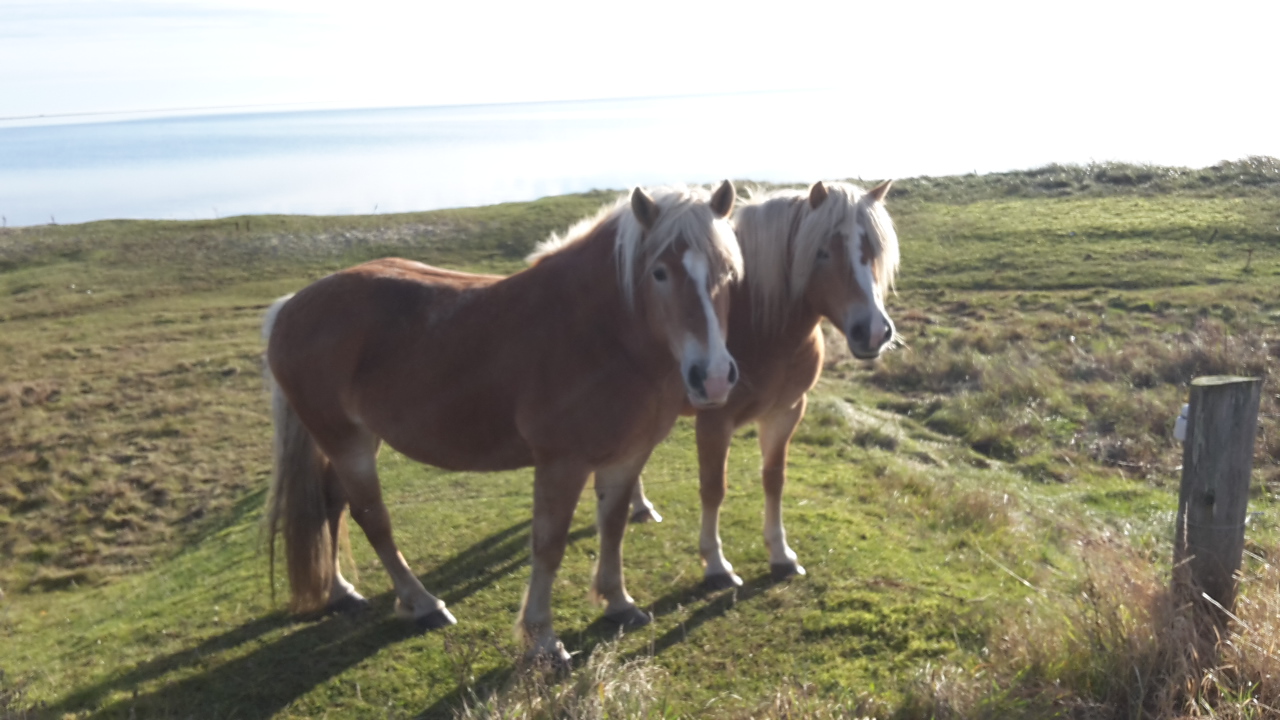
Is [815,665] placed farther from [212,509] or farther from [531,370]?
[212,509]

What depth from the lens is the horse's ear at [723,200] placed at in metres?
4.30

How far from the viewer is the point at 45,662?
598 cm

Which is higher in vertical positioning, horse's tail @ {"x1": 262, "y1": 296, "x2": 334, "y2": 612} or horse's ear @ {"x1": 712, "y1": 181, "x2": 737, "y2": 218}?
horse's ear @ {"x1": 712, "y1": 181, "x2": 737, "y2": 218}

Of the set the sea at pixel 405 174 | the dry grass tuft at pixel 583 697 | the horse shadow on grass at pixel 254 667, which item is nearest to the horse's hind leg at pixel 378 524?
the horse shadow on grass at pixel 254 667

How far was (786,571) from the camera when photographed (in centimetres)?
602

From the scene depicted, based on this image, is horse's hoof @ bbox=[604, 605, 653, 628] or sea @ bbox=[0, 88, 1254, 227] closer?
horse's hoof @ bbox=[604, 605, 653, 628]

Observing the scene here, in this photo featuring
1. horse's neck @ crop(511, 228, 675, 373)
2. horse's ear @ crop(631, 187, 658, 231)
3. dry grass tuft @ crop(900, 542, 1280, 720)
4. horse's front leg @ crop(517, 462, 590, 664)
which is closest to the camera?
dry grass tuft @ crop(900, 542, 1280, 720)

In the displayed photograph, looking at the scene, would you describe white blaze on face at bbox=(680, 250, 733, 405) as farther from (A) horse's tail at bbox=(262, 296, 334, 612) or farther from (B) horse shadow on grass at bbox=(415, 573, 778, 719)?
(A) horse's tail at bbox=(262, 296, 334, 612)

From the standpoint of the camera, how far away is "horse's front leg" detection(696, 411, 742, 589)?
5602 millimetres

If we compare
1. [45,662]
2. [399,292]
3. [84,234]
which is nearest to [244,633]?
[45,662]

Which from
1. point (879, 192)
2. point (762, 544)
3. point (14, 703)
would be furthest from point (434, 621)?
point (879, 192)

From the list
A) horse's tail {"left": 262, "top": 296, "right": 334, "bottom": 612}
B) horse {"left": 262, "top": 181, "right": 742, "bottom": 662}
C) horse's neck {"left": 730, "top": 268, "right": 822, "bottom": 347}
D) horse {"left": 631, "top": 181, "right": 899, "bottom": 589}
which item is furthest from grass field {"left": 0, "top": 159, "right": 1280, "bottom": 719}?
horse's neck {"left": 730, "top": 268, "right": 822, "bottom": 347}

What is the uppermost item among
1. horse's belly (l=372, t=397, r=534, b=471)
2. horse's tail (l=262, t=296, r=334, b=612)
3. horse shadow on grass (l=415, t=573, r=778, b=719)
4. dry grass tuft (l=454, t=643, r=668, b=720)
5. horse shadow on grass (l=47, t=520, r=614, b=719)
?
horse's belly (l=372, t=397, r=534, b=471)

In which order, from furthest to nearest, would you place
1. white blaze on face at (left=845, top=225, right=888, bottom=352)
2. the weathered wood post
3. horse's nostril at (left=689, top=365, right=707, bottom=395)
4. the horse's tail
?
the horse's tail → white blaze on face at (left=845, top=225, right=888, bottom=352) → the weathered wood post → horse's nostril at (left=689, top=365, right=707, bottom=395)
